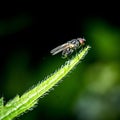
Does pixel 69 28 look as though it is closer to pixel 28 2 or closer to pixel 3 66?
pixel 28 2

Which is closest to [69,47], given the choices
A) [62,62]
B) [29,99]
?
[62,62]

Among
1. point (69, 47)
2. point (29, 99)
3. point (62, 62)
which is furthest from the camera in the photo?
point (62, 62)

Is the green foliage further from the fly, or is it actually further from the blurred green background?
the blurred green background

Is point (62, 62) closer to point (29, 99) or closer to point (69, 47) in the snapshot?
point (69, 47)

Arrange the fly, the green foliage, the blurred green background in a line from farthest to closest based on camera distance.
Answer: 1. the blurred green background
2. the fly
3. the green foliage

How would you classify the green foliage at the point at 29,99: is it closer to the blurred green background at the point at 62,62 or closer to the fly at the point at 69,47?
the fly at the point at 69,47

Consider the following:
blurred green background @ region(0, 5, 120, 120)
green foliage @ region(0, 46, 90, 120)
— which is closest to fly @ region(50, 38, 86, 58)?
blurred green background @ region(0, 5, 120, 120)

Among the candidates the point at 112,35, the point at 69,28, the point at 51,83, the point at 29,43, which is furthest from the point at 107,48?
the point at 51,83

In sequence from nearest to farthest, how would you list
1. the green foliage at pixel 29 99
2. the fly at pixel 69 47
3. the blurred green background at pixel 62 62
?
the green foliage at pixel 29 99 < the fly at pixel 69 47 < the blurred green background at pixel 62 62

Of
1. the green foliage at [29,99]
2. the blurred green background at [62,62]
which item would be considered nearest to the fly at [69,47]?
the blurred green background at [62,62]
